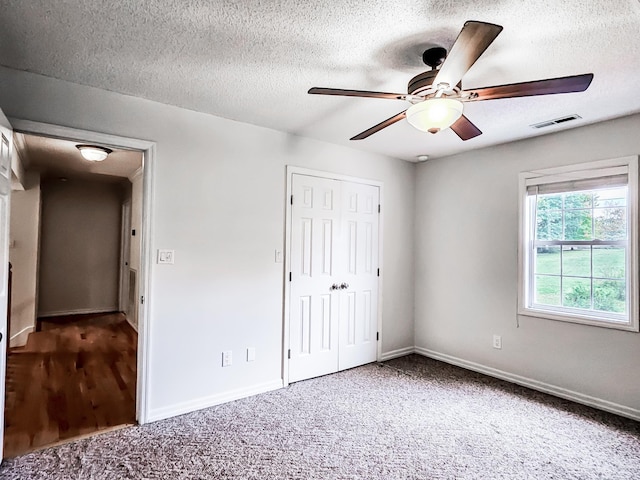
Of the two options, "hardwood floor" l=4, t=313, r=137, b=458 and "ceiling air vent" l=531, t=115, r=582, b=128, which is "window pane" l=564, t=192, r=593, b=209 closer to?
"ceiling air vent" l=531, t=115, r=582, b=128

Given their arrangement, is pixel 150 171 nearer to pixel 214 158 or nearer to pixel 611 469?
pixel 214 158

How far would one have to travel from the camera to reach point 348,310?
13.0ft

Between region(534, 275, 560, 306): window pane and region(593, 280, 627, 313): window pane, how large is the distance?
294mm

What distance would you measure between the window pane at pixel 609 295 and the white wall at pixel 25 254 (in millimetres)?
6360

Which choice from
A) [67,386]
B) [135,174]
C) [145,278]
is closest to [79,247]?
[135,174]

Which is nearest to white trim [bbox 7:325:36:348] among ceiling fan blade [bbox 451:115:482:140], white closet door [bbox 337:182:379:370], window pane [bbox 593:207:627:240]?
white closet door [bbox 337:182:379:370]

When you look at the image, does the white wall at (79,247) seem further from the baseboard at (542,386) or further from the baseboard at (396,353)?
the baseboard at (542,386)

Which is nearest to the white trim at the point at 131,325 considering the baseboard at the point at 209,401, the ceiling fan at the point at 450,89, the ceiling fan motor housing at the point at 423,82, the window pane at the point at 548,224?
the baseboard at the point at 209,401

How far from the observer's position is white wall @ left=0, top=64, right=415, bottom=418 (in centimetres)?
257

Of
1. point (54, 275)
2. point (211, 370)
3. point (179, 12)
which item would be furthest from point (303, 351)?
point (54, 275)

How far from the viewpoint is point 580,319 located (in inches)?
124

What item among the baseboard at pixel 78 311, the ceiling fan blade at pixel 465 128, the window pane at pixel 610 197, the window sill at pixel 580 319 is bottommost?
the baseboard at pixel 78 311

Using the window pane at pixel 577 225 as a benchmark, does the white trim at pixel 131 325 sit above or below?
below

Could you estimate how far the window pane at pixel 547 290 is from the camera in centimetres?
341
